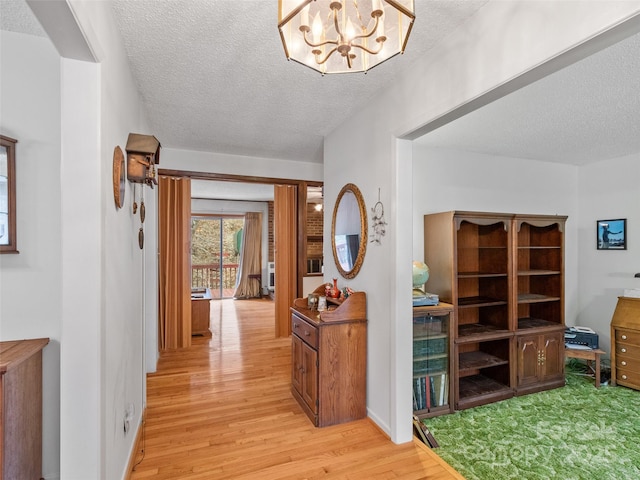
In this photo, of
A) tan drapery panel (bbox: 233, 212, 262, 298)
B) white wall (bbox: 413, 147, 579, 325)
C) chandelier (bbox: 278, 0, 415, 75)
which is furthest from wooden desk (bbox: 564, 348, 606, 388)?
tan drapery panel (bbox: 233, 212, 262, 298)

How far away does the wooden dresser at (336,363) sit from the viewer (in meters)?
2.52

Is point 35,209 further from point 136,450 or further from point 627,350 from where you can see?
point 627,350

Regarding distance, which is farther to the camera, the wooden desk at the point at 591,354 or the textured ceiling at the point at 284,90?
the wooden desk at the point at 591,354

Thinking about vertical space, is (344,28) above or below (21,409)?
above

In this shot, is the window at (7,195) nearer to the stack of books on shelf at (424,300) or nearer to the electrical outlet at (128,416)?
the electrical outlet at (128,416)

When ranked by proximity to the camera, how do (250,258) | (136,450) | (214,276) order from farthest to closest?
(214,276), (250,258), (136,450)

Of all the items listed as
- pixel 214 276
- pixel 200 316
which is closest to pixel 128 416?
pixel 200 316

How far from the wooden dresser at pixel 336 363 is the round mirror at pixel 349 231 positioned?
384 mm

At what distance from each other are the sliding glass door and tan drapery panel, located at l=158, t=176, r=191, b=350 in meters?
4.11

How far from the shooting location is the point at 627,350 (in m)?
3.49

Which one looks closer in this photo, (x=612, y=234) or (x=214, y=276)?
(x=612, y=234)

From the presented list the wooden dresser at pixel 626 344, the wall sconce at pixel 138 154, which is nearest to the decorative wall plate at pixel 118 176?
the wall sconce at pixel 138 154

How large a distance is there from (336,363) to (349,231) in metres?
1.15

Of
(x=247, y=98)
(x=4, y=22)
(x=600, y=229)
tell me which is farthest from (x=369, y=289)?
(x=600, y=229)
